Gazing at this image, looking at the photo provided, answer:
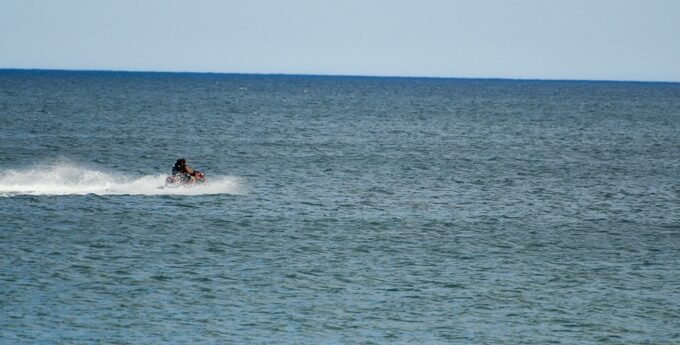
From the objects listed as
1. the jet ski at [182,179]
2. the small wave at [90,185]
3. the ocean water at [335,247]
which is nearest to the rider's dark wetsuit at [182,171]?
the jet ski at [182,179]

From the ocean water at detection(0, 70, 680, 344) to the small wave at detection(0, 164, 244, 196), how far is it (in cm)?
22

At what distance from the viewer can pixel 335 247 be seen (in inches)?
1660

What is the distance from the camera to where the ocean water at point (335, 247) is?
101 ft

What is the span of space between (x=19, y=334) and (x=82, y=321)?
1.94 m

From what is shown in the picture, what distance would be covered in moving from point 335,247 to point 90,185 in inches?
800

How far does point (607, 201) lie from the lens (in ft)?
192

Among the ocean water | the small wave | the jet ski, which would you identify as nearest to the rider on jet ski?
the jet ski

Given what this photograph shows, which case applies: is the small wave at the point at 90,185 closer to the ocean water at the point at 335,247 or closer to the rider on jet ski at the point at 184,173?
the ocean water at the point at 335,247

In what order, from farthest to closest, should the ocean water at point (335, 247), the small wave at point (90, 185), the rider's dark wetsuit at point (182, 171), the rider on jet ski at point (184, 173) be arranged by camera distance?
the small wave at point (90, 185) < the rider on jet ski at point (184, 173) < the rider's dark wetsuit at point (182, 171) < the ocean water at point (335, 247)

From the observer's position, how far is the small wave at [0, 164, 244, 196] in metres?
55.5

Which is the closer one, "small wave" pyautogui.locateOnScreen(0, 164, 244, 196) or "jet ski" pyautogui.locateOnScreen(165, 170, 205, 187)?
"small wave" pyautogui.locateOnScreen(0, 164, 244, 196)

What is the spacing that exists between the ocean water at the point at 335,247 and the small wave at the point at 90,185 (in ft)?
0.73

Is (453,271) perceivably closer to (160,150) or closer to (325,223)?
(325,223)

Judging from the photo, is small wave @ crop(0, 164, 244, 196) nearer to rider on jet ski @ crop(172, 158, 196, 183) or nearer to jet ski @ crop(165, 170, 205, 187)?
jet ski @ crop(165, 170, 205, 187)
